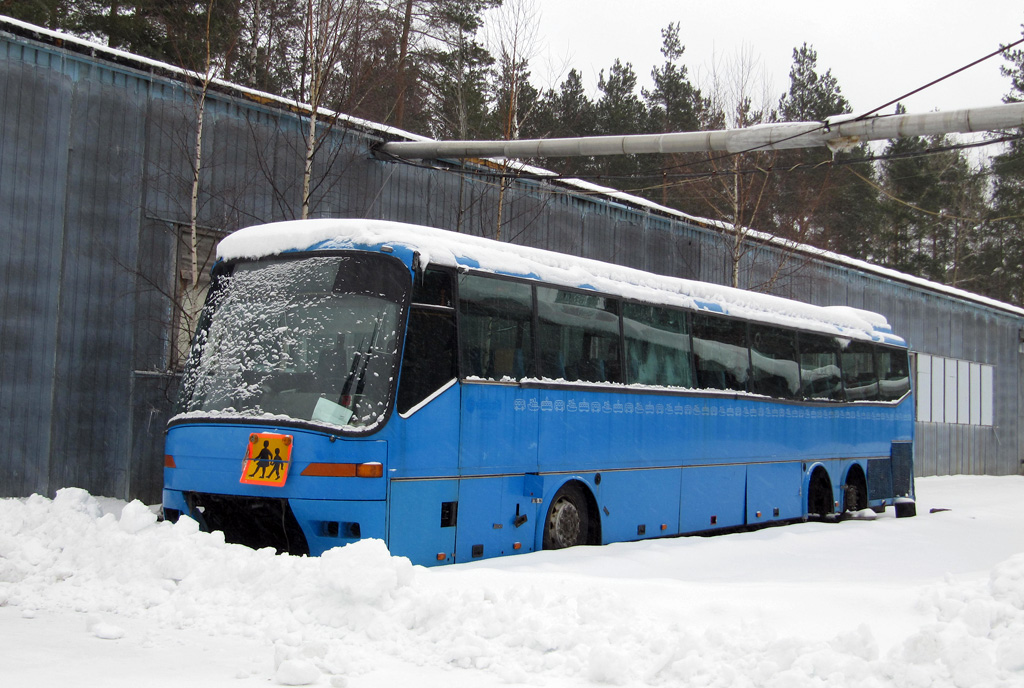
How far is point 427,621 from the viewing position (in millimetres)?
6867

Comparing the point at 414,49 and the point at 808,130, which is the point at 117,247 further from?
the point at 414,49

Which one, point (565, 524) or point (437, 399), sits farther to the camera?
point (565, 524)

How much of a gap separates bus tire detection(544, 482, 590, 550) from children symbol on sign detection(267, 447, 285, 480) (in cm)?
308

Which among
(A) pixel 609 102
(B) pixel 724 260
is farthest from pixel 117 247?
(A) pixel 609 102

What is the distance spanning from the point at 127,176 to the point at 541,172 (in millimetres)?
9141

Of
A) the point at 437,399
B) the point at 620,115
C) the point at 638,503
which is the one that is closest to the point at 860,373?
the point at 638,503

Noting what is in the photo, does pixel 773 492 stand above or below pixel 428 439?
below

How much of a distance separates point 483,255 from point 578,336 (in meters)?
1.69

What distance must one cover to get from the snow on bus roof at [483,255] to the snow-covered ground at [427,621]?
9.11ft

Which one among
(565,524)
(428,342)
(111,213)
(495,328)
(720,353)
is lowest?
(565,524)

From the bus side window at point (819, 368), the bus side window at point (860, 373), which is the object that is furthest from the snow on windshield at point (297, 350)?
the bus side window at point (860, 373)

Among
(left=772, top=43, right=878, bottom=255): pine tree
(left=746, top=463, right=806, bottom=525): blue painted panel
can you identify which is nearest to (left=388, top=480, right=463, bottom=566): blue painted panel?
(left=746, top=463, right=806, bottom=525): blue painted panel

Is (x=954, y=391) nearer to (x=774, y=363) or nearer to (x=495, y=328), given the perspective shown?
(x=774, y=363)

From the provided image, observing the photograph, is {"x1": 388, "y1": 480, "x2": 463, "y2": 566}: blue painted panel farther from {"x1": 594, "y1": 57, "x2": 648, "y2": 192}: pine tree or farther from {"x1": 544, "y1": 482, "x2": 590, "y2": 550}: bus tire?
{"x1": 594, "y1": 57, "x2": 648, "y2": 192}: pine tree
